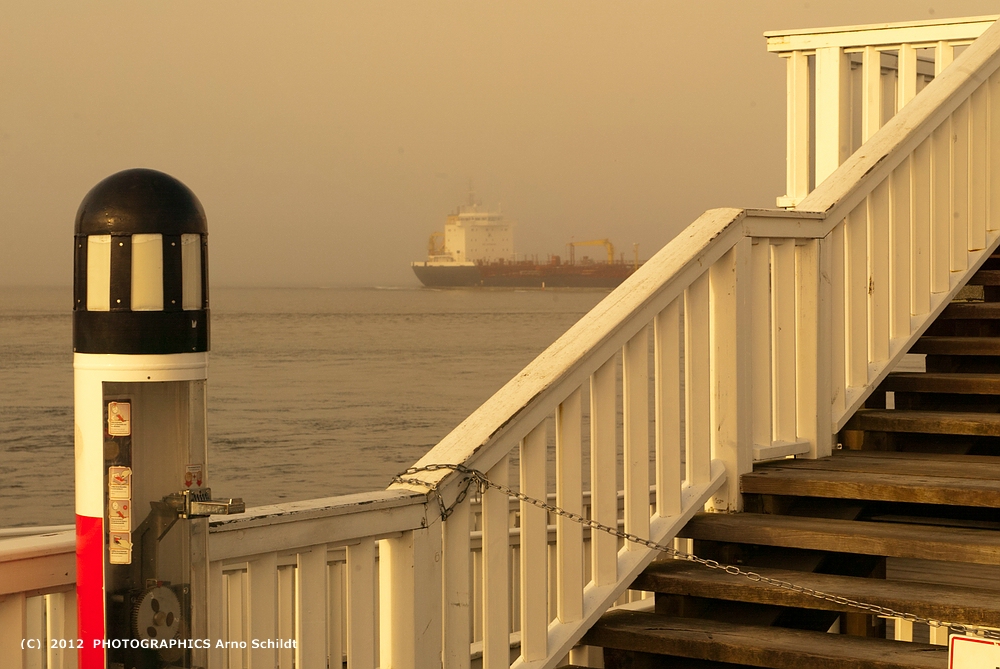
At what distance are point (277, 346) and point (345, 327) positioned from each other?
15.5 metres

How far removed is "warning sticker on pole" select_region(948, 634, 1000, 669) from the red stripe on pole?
1840 mm

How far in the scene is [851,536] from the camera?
4.17m

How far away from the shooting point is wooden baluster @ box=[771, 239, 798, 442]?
4.77 m

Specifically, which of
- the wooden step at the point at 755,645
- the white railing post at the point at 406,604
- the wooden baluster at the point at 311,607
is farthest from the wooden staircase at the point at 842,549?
the wooden baluster at the point at 311,607

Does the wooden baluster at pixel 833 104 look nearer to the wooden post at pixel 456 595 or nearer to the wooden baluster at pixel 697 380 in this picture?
the wooden baluster at pixel 697 380

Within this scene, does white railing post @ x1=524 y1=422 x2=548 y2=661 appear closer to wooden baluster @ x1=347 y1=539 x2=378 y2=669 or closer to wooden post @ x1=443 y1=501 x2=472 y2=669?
wooden post @ x1=443 y1=501 x2=472 y2=669

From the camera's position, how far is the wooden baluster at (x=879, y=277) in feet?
17.0

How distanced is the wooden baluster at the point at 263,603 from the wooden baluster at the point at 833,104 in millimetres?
5298

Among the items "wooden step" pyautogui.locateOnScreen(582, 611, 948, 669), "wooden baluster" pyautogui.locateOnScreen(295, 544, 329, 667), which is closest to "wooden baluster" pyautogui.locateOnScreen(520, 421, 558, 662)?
"wooden step" pyautogui.locateOnScreen(582, 611, 948, 669)

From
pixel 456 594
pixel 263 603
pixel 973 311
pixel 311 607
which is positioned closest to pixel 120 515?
pixel 263 603

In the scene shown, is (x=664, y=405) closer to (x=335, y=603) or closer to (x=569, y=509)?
(x=569, y=509)

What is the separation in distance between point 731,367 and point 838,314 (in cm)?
76

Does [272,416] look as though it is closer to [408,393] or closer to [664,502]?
[408,393]

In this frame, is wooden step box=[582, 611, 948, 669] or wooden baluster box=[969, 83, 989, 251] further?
wooden baluster box=[969, 83, 989, 251]
